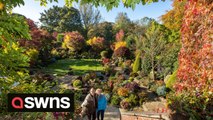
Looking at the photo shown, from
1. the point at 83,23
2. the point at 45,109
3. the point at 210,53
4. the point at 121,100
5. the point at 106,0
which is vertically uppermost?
the point at 83,23

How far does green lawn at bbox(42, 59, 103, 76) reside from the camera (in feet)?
74.9

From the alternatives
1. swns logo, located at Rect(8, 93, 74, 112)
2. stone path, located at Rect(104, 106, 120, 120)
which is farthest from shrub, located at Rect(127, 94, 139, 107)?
swns logo, located at Rect(8, 93, 74, 112)

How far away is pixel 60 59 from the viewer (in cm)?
2950

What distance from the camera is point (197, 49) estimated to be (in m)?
9.56

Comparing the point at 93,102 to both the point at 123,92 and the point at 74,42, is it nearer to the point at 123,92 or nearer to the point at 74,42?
the point at 123,92

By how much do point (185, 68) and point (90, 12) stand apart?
42.2m

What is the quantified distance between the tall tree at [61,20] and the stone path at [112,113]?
1372 inches

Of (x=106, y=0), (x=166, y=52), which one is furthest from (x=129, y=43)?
(x=106, y=0)

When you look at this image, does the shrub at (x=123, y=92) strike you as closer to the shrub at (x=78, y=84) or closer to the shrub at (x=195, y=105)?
the shrub at (x=78, y=84)

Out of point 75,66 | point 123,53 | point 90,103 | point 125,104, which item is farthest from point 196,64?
point 75,66

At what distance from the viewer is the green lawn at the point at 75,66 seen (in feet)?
74.9

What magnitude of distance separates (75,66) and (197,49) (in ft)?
55.0

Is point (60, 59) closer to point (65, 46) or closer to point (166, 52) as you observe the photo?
point (65, 46)

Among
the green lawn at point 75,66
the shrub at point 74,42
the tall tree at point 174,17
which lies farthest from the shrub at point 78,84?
the shrub at point 74,42
